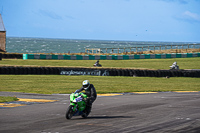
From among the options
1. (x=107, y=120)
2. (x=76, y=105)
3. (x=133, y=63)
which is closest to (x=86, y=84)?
(x=76, y=105)

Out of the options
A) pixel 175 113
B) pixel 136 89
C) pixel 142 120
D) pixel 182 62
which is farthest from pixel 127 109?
pixel 182 62

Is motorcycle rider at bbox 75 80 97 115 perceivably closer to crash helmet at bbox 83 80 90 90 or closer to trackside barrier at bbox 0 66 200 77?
crash helmet at bbox 83 80 90 90

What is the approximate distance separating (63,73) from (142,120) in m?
23.3

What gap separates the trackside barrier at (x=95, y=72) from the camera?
33.3 meters

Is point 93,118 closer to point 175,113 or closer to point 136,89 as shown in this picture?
point 175,113

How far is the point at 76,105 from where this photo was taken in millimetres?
12047

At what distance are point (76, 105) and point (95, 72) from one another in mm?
23778

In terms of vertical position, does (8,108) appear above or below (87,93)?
below

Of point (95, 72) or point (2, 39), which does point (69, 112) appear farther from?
point (2, 39)

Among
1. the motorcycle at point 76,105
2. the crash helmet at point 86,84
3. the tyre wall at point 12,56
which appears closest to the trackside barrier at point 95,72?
the tyre wall at point 12,56

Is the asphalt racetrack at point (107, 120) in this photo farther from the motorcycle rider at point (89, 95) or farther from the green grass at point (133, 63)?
the green grass at point (133, 63)

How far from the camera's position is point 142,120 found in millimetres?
11945

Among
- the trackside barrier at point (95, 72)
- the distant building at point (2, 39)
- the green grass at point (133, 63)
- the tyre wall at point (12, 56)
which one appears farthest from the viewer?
the distant building at point (2, 39)

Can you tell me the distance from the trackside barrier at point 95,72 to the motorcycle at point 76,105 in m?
21.7
